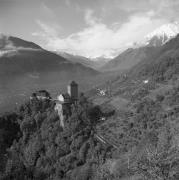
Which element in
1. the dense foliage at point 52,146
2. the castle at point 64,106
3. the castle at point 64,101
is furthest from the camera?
the castle at point 64,101

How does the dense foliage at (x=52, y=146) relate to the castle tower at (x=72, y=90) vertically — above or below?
below

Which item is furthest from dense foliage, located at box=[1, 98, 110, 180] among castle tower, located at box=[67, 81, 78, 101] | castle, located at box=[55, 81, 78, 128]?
castle tower, located at box=[67, 81, 78, 101]

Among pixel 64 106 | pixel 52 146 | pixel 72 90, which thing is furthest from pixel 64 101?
pixel 52 146

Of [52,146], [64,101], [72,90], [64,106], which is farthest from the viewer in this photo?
[72,90]

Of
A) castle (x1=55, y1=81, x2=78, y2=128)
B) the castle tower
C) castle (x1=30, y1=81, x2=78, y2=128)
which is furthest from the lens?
the castle tower

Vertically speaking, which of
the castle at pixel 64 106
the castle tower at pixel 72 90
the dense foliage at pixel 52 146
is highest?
the castle tower at pixel 72 90

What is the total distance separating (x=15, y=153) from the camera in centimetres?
6788

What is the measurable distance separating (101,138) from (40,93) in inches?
1224

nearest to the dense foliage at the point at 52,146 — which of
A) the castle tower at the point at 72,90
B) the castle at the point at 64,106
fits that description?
the castle at the point at 64,106

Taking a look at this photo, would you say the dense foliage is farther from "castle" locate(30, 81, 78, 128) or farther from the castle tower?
the castle tower

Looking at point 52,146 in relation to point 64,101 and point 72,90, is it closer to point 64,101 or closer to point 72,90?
point 64,101

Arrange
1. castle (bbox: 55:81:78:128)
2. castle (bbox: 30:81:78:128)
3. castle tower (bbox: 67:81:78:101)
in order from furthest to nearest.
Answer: castle tower (bbox: 67:81:78:101), castle (bbox: 30:81:78:128), castle (bbox: 55:81:78:128)

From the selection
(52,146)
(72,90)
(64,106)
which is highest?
(72,90)

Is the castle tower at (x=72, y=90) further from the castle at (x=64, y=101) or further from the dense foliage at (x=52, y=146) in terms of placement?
the dense foliage at (x=52, y=146)
